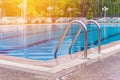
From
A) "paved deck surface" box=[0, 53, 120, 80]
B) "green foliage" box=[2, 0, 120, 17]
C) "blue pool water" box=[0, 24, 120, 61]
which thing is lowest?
"blue pool water" box=[0, 24, 120, 61]

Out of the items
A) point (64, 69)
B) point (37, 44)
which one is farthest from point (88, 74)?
point (37, 44)

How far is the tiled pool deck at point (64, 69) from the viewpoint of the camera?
388 cm

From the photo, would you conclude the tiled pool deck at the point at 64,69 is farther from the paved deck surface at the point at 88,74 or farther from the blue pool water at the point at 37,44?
the blue pool water at the point at 37,44

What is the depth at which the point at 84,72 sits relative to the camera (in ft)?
13.9

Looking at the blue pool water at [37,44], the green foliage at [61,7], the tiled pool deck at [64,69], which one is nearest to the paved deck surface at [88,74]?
the tiled pool deck at [64,69]

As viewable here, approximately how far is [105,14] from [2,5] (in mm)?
18247

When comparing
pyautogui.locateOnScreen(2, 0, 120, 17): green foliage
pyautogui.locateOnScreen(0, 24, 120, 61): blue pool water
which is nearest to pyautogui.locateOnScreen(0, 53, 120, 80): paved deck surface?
pyautogui.locateOnScreen(0, 24, 120, 61): blue pool water

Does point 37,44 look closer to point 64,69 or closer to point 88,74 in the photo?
point 64,69

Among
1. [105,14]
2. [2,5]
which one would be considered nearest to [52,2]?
[2,5]

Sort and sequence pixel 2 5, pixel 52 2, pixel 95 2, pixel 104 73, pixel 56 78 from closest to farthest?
pixel 56 78 < pixel 104 73 < pixel 2 5 < pixel 52 2 < pixel 95 2

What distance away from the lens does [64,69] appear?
4.33m

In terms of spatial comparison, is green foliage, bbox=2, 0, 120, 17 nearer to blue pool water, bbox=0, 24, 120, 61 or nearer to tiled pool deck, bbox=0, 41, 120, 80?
blue pool water, bbox=0, 24, 120, 61

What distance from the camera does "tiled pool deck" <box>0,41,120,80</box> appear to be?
3885 mm

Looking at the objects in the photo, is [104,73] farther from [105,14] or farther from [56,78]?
[105,14]
